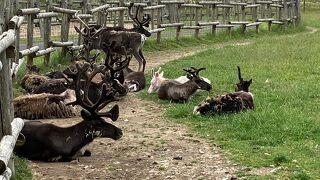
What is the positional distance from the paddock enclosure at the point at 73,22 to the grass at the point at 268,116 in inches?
118

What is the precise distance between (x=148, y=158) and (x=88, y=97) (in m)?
2.57

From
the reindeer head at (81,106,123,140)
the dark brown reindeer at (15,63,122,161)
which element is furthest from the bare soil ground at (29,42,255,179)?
the reindeer head at (81,106,123,140)

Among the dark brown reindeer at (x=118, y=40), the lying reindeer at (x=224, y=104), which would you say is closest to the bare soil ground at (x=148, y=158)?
the lying reindeer at (x=224, y=104)

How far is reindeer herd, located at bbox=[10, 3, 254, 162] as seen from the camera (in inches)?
315

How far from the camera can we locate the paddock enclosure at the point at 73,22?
6508 millimetres

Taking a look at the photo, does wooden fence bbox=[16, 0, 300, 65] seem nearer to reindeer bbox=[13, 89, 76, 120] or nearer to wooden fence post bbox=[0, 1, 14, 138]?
reindeer bbox=[13, 89, 76, 120]

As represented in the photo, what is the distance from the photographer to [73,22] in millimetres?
21031

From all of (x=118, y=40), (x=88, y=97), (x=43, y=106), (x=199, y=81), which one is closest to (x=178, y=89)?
(x=199, y=81)

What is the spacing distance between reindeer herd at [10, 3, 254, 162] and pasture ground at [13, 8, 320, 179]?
223mm

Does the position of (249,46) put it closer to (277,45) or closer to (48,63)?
(277,45)

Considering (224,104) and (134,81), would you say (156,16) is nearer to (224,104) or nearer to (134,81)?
(134,81)

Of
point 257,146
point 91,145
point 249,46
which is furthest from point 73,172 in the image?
point 249,46

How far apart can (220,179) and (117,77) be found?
5.90 m

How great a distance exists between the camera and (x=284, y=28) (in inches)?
1294
